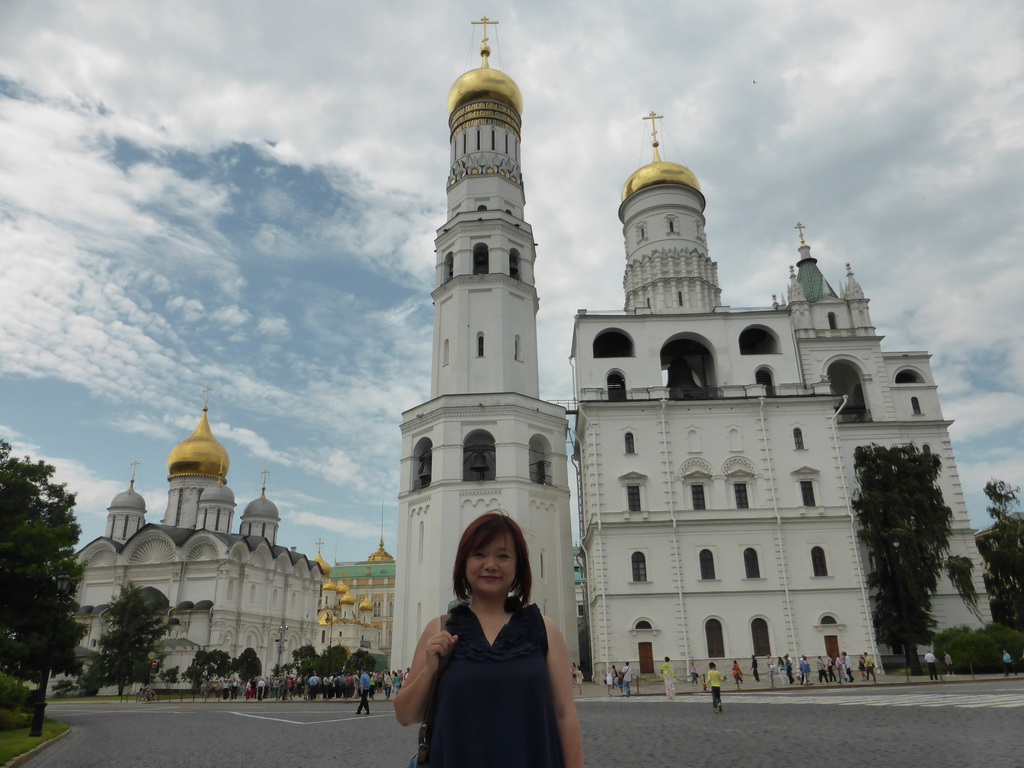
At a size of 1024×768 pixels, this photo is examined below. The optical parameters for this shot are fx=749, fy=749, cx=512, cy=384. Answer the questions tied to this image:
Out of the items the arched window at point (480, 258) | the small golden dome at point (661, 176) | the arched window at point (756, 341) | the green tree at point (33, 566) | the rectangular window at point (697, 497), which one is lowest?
the green tree at point (33, 566)

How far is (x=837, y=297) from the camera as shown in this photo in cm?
4059

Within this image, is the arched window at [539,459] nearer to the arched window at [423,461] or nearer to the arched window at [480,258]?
the arched window at [423,461]

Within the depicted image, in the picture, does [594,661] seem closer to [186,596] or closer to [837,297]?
[837,297]

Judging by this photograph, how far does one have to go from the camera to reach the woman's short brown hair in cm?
314

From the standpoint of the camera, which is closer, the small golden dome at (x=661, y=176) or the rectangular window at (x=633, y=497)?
the rectangular window at (x=633, y=497)

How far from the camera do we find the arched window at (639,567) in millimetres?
32031

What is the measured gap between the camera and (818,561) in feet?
106

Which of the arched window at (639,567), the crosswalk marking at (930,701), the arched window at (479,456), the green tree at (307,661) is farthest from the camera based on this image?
the green tree at (307,661)

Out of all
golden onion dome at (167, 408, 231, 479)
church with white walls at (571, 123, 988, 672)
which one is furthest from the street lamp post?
golden onion dome at (167, 408, 231, 479)

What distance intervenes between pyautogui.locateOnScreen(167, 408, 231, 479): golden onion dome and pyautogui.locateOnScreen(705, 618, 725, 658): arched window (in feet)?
144

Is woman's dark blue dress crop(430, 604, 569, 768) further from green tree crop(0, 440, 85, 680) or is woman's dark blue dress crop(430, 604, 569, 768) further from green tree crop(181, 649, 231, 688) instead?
green tree crop(181, 649, 231, 688)

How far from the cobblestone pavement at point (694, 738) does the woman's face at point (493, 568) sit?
7.41 metres

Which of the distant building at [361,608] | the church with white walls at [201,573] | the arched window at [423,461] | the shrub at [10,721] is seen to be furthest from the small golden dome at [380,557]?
the shrub at [10,721]

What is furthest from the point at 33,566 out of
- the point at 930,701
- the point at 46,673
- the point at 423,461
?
the point at 930,701
